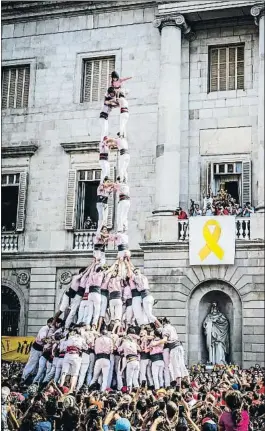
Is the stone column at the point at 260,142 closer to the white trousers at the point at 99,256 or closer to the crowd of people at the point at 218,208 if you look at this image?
the crowd of people at the point at 218,208

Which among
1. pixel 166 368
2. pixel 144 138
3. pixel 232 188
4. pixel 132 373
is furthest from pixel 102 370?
pixel 144 138

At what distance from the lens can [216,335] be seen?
19.8 metres

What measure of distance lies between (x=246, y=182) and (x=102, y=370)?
8979 mm

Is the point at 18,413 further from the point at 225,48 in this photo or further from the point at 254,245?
the point at 225,48

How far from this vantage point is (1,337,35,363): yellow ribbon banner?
19.5 meters

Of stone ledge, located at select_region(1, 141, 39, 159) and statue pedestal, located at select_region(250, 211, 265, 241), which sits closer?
statue pedestal, located at select_region(250, 211, 265, 241)

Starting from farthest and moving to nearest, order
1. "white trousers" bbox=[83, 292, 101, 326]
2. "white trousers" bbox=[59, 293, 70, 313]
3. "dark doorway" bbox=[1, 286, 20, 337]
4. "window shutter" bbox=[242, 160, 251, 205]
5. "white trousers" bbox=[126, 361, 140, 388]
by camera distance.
→ "dark doorway" bbox=[1, 286, 20, 337] < "window shutter" bbox=[242, 160, 251, 205] < "white trousers" bbox=[59, 293, 70, 313] < "white trousers" bbox=[83, 292, 101, 326] < "white trousers" bbox=[126, 361, 140, 388]

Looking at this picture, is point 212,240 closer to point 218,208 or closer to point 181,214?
point 218,208

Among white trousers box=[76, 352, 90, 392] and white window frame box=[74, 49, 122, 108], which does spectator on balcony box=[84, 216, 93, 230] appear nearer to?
white window frame box=[74, 49, 122, 108]

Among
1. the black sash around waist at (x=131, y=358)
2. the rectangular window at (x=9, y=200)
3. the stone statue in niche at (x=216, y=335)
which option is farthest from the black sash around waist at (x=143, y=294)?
the rectangular window at (x=9, y=200)

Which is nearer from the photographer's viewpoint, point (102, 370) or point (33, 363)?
point (102, 370)

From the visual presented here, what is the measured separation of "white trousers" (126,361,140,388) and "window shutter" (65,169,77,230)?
28.2 feet

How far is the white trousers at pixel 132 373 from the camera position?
14438 millimetres

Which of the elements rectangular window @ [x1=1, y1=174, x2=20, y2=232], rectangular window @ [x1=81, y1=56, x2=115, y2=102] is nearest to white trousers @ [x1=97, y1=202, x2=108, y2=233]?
rectangular window @ [x1=1, y1=174, x2=20, y2=232]
